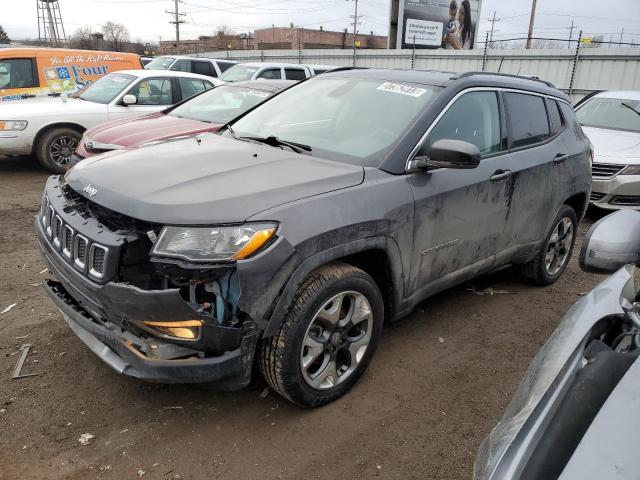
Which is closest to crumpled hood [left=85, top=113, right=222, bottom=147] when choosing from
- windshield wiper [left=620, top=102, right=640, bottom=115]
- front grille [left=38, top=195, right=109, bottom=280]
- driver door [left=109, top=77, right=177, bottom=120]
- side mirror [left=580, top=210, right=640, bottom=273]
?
driver door [left=109, top=77, right=177, bottom=120]

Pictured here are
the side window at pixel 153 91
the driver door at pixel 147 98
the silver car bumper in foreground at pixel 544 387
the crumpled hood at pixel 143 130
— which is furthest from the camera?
the side window at pixel 153 91

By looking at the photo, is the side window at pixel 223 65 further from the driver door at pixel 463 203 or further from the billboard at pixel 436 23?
the billboard at pixel 436 23

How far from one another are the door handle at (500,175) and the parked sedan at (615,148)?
4.01m

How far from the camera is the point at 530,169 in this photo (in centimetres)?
390

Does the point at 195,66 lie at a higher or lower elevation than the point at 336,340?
higher

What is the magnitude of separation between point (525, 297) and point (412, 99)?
2.22 m

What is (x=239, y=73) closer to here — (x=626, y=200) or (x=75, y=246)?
(x=626, y=200)

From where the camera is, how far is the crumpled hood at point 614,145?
6.91m

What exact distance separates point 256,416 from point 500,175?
2.27 metres

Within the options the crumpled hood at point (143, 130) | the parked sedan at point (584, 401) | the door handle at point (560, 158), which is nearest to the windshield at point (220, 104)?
the crumpled hood at point (143, 130)

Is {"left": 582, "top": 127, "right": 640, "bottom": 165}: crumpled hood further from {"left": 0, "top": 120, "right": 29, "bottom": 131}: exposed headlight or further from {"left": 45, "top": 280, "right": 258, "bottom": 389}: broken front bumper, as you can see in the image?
{"left": 0, "top": 120, "right": 29, "bottom": 131}: exposed headlight

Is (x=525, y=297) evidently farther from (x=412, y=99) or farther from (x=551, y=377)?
(x=551, y=377)

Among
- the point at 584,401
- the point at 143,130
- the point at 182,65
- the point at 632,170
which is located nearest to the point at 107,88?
the point at 143,130

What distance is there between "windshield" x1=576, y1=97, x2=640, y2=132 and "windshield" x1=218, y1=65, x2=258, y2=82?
24.6 ft
